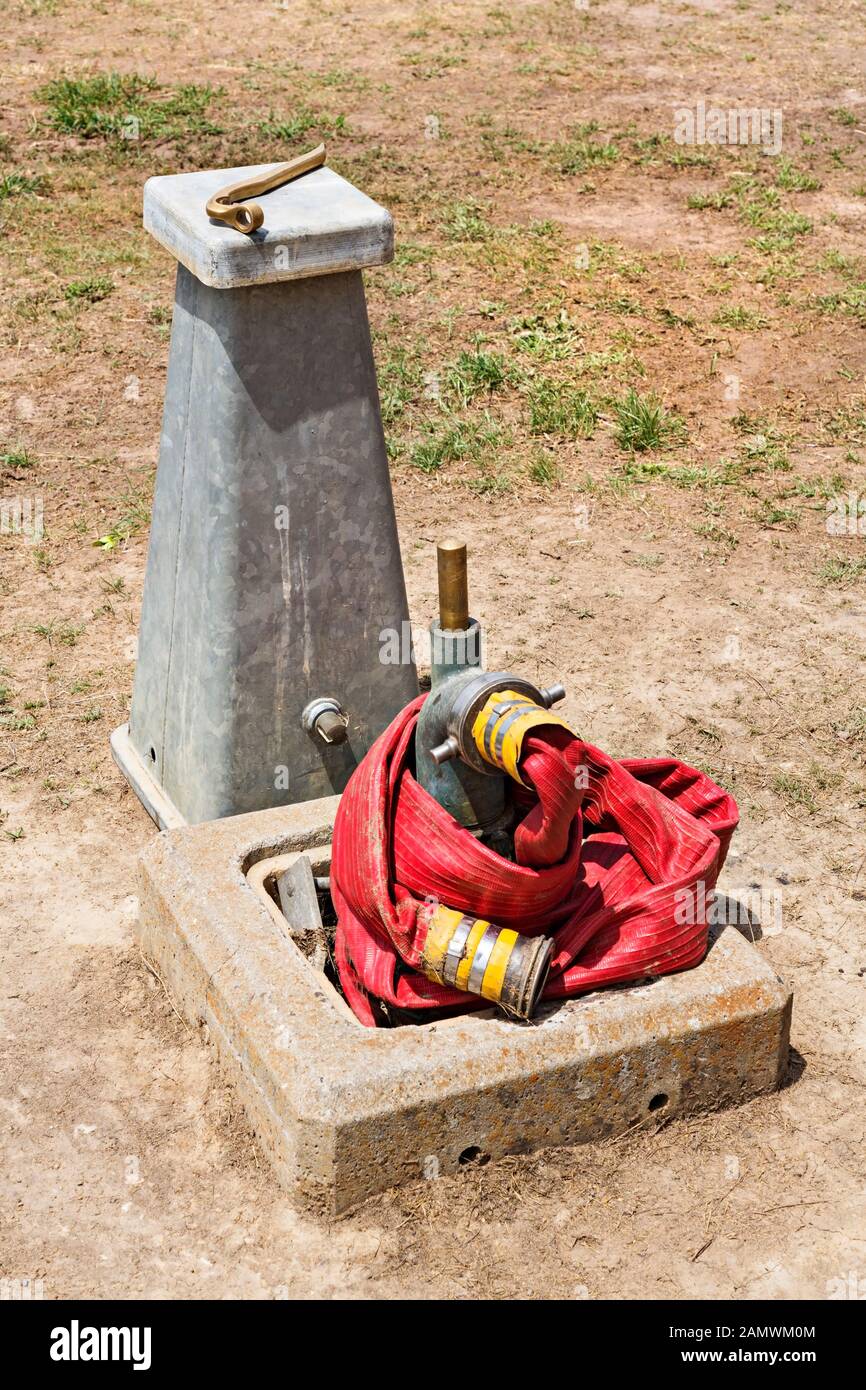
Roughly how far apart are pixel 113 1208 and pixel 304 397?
1.94 meters

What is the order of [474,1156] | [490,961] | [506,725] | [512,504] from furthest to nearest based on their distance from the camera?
[512,504], [474,1156], [490,961], [506,725]

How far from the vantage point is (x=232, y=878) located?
153 inches

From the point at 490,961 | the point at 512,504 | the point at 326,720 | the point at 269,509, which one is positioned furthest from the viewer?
the point at 512,504

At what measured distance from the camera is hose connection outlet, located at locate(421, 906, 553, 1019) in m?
3.38

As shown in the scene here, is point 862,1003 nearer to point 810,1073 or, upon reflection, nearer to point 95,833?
point 810,1073

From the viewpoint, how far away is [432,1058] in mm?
3365

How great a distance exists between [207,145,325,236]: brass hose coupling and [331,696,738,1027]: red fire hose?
1.17 m

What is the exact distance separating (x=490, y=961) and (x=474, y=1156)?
0.45 m

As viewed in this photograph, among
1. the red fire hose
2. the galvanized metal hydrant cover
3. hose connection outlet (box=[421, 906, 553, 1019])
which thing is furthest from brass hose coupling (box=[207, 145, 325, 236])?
hose connection outlet (box=[421, 906, 553, 1019])

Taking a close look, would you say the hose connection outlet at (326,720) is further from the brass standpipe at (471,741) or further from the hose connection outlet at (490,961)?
the hose connection outlet at (490,961)

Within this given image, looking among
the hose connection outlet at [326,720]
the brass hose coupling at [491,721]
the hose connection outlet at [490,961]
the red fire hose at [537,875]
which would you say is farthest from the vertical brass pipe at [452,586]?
the hose connection outlet at [326,720]

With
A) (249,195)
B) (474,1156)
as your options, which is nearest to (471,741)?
(474,1156)

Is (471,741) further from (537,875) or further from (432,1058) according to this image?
(432,1058)
